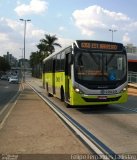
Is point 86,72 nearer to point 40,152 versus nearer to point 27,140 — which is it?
point 27,140

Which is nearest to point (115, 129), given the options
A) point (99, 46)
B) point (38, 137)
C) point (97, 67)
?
point (38, 137)

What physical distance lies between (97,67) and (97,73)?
0.27 metres

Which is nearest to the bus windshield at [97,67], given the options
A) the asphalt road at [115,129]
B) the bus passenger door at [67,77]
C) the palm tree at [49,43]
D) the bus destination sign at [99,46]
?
the bus destination sign at [99,46]

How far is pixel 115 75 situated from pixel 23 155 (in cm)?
1062

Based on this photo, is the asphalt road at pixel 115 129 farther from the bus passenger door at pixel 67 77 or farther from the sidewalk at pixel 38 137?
the bus passenger door at pixel 67 77

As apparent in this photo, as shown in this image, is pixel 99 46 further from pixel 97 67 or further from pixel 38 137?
pixel 38 137

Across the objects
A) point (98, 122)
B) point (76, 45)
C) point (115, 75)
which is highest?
point (76, 45)

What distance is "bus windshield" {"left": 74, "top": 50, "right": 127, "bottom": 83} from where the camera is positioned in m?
18.6

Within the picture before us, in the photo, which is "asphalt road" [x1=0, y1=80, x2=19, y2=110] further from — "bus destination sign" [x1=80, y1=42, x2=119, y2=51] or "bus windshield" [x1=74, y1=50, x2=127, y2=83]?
"bus destination sign" [x1=80, y1=42, x2=119, y2=51]

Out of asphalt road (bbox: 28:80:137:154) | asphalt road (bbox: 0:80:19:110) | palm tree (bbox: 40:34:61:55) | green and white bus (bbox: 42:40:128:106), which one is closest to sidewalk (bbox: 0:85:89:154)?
asphalt road (bbox: 28:80:137:154)

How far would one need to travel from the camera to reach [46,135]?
11.6 meters

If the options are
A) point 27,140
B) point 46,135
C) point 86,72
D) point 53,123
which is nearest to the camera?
point 27,140

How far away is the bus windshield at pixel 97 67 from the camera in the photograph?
18609mm

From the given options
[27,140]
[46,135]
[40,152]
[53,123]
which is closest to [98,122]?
[53,123]
